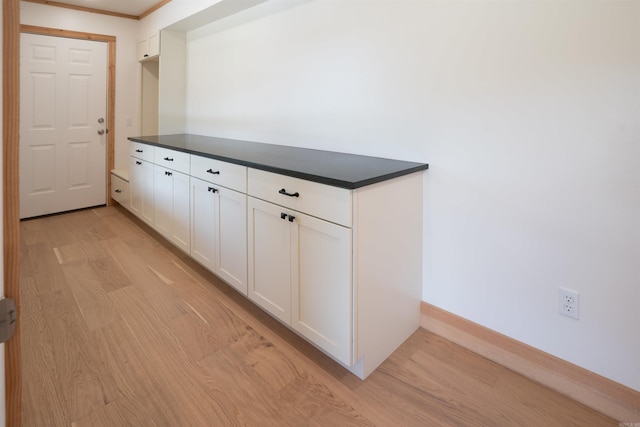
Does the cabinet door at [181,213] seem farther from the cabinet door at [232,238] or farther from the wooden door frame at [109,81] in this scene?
the wooden door frame at [109,81]

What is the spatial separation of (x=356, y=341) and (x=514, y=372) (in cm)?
76

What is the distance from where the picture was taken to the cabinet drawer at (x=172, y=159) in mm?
2721

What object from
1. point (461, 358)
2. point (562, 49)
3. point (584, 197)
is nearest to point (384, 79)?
point (562, 49)

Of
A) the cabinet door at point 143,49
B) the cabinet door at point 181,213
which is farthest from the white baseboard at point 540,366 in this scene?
the cabinet door at point 143,49

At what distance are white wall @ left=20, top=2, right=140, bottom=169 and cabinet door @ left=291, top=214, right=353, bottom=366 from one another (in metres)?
3.81

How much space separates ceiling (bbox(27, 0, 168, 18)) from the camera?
12.9ft

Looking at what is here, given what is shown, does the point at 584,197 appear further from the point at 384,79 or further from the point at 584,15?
the point at 384,79

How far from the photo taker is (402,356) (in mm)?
1824

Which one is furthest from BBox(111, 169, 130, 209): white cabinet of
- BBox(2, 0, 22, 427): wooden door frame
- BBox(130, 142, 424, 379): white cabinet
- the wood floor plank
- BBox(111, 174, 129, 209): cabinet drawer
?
BBox(2, 0, 22, 427): wooden door frame

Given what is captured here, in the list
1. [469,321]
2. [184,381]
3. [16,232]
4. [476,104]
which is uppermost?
[476,104]

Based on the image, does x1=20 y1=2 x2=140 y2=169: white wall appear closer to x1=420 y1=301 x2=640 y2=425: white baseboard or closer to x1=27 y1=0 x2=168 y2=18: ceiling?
x1=27 y1=0 x2=168 y2=18: ceiling

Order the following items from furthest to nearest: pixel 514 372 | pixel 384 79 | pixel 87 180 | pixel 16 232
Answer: pixel 87 180, pixel 384 79, pixel 514 372, pixel 16 232

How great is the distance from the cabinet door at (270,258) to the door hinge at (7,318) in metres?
1.33

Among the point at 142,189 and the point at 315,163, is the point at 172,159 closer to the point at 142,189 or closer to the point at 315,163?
the point at 142,189
